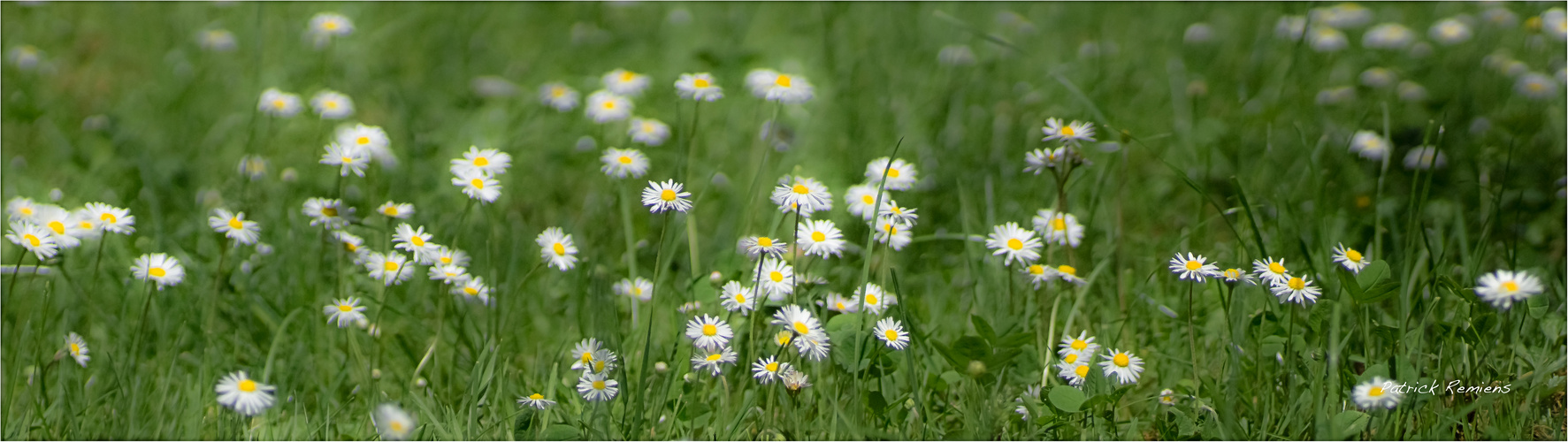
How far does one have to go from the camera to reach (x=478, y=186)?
186cm

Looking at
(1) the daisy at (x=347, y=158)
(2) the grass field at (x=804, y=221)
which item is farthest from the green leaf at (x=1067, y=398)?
(1) the daisy at (x=347, y=158)

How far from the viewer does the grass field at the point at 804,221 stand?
5.52 ft

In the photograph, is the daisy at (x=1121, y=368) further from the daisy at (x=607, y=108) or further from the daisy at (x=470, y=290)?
the daisy at (x=607, y=108)

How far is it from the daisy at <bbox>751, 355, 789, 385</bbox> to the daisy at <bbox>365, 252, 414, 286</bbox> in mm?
720

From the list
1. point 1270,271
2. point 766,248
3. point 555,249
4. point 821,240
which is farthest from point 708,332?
point 1270,271

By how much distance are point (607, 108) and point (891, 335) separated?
4.63ft

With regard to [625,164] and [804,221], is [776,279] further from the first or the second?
[625,164]

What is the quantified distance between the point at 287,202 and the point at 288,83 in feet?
3.53

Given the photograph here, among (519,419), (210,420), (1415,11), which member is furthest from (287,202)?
(1415,11)

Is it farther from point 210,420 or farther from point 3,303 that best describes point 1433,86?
point 3,303

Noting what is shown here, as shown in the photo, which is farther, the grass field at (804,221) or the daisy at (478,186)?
the daisy at (478,186)

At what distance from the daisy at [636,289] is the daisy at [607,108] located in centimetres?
64

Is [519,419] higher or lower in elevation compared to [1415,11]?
lower

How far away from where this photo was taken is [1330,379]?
1.55 metres
